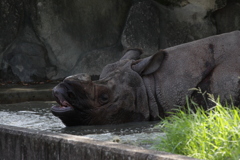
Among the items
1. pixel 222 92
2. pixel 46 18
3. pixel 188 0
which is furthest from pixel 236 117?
pixel 46 18

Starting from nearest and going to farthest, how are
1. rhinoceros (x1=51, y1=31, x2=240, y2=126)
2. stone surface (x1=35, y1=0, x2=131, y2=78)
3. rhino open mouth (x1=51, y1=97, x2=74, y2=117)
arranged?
rhino open mouth (x1=51, y1=97, x2=74, y2=117), rhinoceros (x1=51, y1=31, x2=240, y2=126), stone surface (x1=35, y1=0, x2=131, y2=78)

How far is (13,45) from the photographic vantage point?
43.3 feet

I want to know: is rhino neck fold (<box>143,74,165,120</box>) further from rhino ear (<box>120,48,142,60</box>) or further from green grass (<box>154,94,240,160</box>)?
green grass (<box>154,94,240,160</box>)

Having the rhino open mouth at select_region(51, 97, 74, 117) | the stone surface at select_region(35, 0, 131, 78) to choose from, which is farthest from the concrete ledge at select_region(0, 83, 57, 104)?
the rhino open mouth at select_region(51, 97, 74, 117)

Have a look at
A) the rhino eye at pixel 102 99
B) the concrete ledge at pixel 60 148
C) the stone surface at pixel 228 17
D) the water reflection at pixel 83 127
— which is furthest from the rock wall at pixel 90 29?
the concrete ledge at pixel 60 148

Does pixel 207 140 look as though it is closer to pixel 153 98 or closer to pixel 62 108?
pixel 62 108

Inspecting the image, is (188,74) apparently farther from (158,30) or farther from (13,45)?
(13,45)

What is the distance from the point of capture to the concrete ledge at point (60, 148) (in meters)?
3.21

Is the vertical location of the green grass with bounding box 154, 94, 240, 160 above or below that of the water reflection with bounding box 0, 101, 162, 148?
above

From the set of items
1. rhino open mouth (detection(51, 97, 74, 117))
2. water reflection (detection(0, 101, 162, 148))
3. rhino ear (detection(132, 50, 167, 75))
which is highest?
rhino ear (detection(132, 50, 167, 75))

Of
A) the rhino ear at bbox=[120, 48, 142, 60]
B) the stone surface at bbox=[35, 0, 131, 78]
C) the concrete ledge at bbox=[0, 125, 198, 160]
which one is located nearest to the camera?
the concrete ledge at bbox=[0, 125, 198, 160]

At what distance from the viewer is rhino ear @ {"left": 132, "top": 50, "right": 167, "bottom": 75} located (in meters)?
6.37

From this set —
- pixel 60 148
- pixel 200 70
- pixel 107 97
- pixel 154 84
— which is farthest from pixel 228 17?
pixel 60 148

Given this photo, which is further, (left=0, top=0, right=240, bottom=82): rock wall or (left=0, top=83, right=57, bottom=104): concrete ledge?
(left=0, top=0, right=240, bottom=82): rock wall
